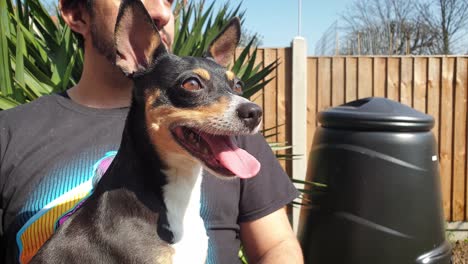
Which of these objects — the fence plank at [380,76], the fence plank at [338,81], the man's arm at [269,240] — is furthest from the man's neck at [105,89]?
the fence plank at [380,76]

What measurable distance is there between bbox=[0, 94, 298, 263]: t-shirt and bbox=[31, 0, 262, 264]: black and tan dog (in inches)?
11.8

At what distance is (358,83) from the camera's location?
627 cm

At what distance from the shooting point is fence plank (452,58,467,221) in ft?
20.7

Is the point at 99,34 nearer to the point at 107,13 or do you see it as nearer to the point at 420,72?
the point at 107,13

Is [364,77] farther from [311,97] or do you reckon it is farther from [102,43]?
[102,43]


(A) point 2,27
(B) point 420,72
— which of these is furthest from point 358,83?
(A) point 2,27

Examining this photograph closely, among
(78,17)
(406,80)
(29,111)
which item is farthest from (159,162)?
(406,80)

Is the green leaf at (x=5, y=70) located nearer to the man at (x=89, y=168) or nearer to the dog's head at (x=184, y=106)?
the man at (x=89, y=168)

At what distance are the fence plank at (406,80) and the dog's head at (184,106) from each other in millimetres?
4798

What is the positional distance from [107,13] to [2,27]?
1494 mm

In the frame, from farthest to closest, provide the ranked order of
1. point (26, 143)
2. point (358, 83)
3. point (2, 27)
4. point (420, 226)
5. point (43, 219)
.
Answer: point (358, 83) → point (2, 27) → point (420, 226) → point (26, 143) → point (43, 219)

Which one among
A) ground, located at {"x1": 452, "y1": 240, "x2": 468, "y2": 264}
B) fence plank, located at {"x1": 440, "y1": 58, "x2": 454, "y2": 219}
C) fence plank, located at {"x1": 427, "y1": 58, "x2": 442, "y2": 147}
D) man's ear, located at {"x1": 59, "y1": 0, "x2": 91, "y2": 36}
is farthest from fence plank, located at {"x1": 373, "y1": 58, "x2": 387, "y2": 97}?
man's ear, located at {"x1": 59, "y1": 0, "x2": 91, "y2": 36}

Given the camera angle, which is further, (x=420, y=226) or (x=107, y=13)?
(x=420, y=226)

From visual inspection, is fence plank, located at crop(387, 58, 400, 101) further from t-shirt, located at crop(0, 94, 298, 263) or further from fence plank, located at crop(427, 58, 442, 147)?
t-shirt, located at crop(0, 94, 298, 263)
